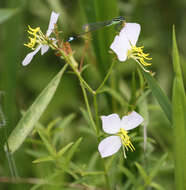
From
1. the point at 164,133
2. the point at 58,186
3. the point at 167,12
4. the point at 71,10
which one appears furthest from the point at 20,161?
the point at 167,12

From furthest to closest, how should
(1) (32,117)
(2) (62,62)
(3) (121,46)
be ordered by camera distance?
(2) (62,62)
(1) (32,117)
(3) (121,46)

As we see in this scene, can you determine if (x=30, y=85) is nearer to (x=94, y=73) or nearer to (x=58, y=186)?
(x=94, y=73)

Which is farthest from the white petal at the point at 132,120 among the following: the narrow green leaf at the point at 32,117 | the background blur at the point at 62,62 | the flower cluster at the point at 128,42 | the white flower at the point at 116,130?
the background blur at the point at 62,62

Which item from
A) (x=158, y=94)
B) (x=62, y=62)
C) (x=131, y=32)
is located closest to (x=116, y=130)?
(x=158, y=94)

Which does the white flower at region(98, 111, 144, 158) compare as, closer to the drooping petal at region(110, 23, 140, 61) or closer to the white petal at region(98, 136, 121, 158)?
the white petal at region(98, 136, 121, 158)

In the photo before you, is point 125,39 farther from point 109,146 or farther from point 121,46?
point 109,146

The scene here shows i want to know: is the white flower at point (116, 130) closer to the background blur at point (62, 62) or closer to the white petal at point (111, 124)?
the white petal at point (111, 124)

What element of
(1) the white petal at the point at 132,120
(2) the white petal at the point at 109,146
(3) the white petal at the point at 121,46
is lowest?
(2) the white petal at the point at 109,146
